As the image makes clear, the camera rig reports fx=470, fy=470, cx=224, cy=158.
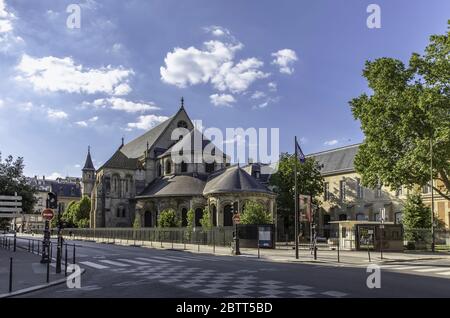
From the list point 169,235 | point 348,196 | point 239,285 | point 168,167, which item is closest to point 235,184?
point 169,235

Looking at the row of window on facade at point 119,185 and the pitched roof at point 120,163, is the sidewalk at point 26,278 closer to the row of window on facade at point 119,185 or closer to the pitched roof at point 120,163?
the row of window on facade at point 119,185

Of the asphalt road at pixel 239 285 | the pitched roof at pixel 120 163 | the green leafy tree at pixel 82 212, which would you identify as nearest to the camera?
the asphalt road at pixel 239 285

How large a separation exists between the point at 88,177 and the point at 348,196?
2192 inches

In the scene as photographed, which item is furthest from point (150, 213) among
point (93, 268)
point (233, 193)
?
point (93, 268)

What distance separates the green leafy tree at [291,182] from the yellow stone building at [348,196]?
332 centimetres

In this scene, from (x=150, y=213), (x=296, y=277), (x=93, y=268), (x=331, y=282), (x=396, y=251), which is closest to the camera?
(x=331, y=282)

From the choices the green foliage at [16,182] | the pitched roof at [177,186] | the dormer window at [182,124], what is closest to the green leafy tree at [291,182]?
the pitched roof at [177,186]

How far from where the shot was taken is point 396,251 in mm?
34875

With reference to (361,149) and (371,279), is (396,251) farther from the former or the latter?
(371,279)

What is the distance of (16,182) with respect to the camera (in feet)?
A: 115

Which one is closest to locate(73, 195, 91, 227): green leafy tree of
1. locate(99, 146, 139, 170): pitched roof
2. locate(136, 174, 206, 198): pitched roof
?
locate(99, 146, 139, 170): pitched roof

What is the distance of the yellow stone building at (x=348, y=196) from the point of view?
5838 centimetres

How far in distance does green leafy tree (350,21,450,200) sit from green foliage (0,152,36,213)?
2794 centimetres
